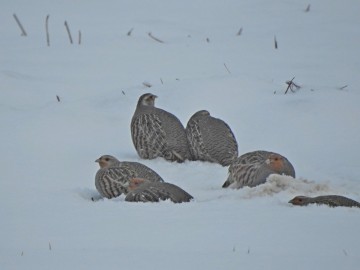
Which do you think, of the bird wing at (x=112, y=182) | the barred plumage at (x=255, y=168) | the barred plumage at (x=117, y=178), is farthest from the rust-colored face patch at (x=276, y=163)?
the bird wing at (x=112, y=182)

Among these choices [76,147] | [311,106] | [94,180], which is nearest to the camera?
[94,180]

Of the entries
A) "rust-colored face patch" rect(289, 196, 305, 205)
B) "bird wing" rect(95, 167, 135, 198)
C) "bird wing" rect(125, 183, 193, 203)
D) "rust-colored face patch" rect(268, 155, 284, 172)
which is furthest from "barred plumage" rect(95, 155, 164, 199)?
"rust-colored face patch" rect(289, 196, 305, 205)

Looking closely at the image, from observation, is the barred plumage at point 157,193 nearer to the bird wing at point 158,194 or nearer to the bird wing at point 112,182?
the bird wing at point 158,194

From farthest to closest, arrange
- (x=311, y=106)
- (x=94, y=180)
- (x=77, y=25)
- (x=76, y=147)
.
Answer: (x=77, y=25) → (x=311, y=106) → (x=76, y=147) → (x=94, y=180)

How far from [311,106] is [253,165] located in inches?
105

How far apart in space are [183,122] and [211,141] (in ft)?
5.08

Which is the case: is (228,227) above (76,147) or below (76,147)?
above

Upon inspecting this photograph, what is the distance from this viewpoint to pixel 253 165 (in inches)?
350

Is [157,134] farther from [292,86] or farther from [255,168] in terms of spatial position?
[292,86]

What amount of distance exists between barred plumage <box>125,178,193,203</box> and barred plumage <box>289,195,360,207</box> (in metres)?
0.84

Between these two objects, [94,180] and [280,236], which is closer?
[280,236]

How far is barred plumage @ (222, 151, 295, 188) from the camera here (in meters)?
8.57

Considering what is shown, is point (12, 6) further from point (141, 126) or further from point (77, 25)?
point (141, 126)

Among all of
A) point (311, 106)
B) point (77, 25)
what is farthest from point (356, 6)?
point (311, 106)
